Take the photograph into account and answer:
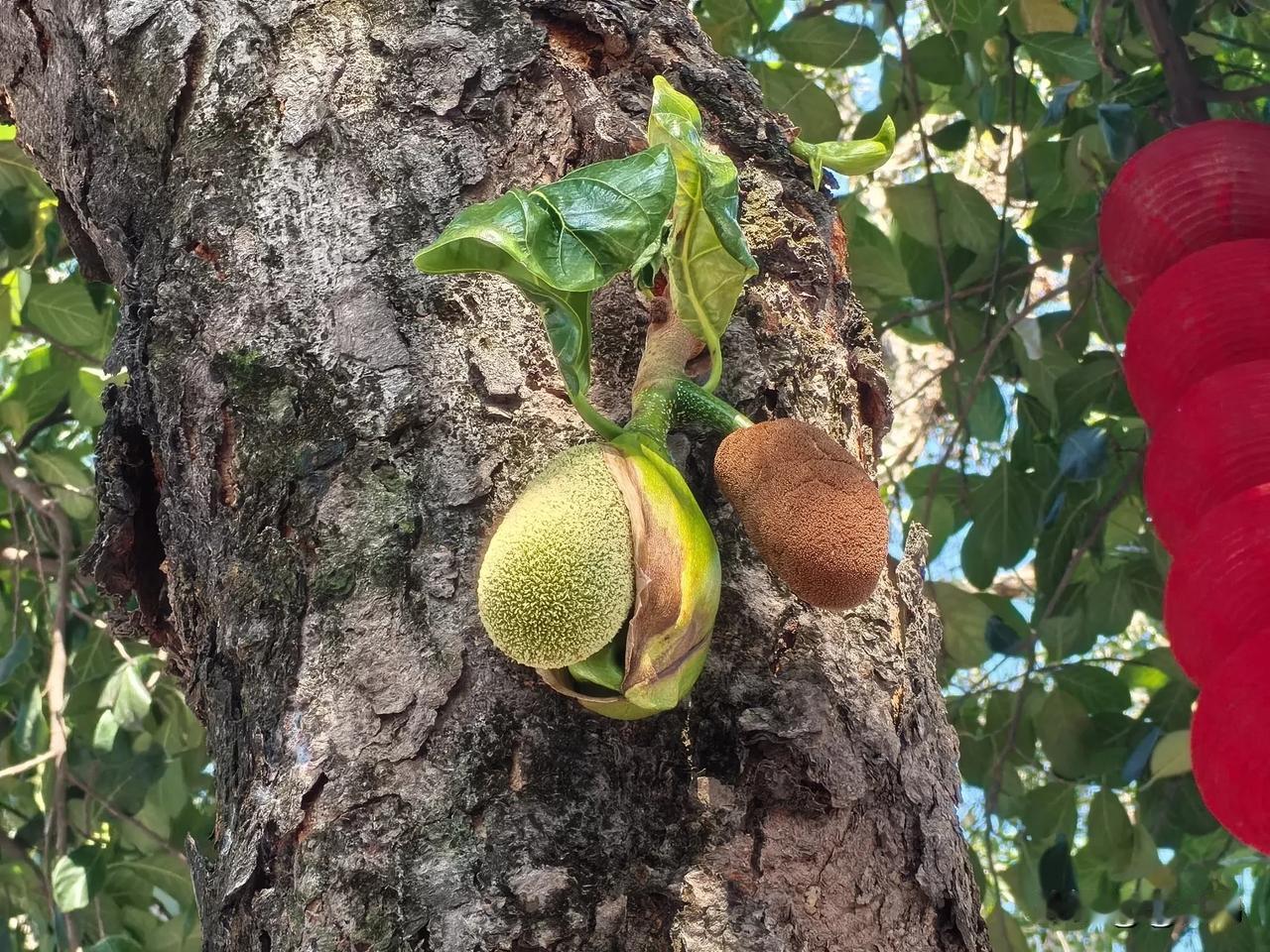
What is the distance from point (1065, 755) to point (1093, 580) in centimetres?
26

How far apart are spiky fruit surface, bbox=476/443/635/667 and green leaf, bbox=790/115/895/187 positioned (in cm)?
31

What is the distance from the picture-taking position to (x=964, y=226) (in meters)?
1.42

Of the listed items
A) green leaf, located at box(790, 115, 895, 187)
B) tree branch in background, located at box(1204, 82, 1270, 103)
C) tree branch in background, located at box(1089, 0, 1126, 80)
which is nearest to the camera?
green leaf, located at box(790, 115, 895, 187)

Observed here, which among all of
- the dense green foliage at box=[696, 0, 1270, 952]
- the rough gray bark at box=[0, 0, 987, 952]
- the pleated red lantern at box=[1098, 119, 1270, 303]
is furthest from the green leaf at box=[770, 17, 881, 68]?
the rough gray bark at box=[0, 0, 987, 952]

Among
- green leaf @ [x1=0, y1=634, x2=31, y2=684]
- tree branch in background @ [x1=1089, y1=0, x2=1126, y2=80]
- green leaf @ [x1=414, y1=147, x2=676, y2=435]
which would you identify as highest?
green leaf @ [x1=414, y1=147, x2=676, y2=435]

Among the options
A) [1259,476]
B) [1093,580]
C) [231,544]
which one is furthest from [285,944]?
[1093,580]

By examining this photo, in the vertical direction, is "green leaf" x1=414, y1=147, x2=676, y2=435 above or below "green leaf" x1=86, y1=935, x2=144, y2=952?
above

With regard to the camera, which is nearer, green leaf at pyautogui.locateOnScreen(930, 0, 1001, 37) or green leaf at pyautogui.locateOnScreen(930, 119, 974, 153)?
green leaf at pyautogui.locateOnScreen(930, 0, 1001, 37)

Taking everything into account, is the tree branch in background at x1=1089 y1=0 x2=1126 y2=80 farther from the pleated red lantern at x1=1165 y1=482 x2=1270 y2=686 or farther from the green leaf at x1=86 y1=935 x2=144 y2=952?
the green leaf at x1=86 y1=935 x2=144 y2=952

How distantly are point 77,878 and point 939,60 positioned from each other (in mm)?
1265

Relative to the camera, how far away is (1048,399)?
4.83 ft

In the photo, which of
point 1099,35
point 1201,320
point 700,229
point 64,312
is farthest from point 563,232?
point 64,312

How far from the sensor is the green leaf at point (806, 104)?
1.28m

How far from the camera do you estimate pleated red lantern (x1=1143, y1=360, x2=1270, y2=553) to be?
845 mm
